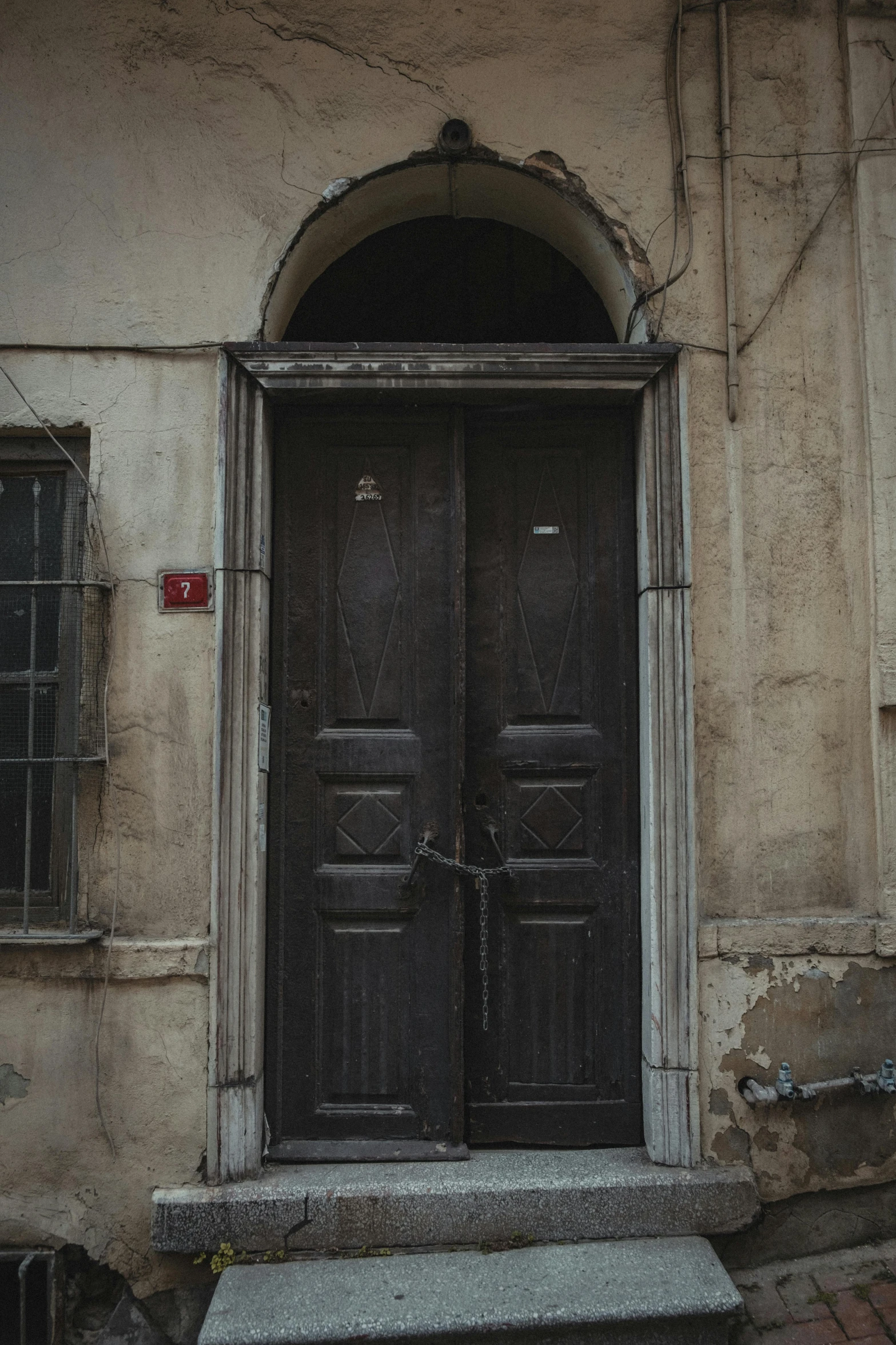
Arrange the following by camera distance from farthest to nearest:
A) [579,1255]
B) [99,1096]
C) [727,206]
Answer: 1. [727,206]
2. [99,1096]
3. [579,1255]

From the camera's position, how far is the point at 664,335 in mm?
3135

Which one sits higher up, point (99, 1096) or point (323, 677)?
point (323, 677)

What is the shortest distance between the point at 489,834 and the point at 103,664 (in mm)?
1494

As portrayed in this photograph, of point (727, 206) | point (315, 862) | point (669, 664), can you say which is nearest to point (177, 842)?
point (315, 862)

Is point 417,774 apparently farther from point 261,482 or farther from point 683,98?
point 683,98

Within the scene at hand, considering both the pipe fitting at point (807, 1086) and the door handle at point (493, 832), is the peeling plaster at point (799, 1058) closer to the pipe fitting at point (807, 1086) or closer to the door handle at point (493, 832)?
the pipe fitting at point (807, 1086)

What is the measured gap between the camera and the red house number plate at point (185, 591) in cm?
302

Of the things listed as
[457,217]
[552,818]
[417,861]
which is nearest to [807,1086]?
[552,818]

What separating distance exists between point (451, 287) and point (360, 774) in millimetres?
2326

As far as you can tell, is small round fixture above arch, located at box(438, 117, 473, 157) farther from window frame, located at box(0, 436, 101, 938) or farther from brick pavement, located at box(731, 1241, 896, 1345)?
brick pavement, located at box(731, 1241, 896, 1345)

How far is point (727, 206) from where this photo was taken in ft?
10.2

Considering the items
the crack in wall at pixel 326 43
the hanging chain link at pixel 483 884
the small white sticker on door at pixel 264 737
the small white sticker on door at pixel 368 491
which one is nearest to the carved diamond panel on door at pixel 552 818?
the hanging chain link at pixel 483 884

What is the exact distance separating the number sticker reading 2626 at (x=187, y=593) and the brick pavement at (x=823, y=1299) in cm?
288

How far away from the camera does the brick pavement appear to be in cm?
261
